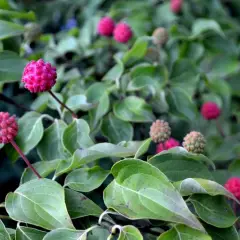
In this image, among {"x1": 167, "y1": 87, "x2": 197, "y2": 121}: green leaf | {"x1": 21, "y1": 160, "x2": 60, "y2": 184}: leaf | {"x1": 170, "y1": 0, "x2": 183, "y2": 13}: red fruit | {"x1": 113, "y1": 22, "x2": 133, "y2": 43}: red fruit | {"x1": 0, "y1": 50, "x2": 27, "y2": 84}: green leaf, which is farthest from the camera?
{"x1": 170, "y1": 0, "x2": 183, "y2": 13}: red fruit

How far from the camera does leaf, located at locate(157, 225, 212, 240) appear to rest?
76cm

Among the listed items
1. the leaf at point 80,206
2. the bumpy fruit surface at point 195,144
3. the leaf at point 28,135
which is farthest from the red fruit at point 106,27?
the leaf at point 80,206

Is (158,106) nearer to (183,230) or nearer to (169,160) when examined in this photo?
(169,160)

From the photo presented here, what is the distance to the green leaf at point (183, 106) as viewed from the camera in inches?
48.8

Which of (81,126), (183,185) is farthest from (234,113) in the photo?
(183,185)

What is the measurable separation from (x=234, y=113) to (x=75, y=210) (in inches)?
37.3

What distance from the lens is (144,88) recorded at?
49.5 inches

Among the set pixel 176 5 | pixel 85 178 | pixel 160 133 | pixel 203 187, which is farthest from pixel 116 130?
pixel 176 5

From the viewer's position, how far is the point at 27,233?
0.80 meters

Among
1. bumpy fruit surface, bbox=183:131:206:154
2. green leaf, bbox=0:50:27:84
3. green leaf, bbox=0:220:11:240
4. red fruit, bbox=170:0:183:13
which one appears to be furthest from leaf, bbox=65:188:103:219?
Result: red fruit, bbox=170:0:183:13

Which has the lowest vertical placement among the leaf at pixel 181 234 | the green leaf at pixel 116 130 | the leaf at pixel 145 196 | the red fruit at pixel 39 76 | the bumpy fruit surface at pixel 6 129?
the green leaf at pixel 116 130

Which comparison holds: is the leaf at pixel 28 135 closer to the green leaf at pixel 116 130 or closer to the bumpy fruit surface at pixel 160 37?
the green leaf at pixel 116 130

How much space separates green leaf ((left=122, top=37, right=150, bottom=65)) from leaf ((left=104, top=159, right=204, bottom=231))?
1.75 feet

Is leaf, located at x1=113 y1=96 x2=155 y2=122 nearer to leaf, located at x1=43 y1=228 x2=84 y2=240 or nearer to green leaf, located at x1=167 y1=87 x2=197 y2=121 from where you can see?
green leaf, located at x1=167 y1=87 x2=197 y2=121
